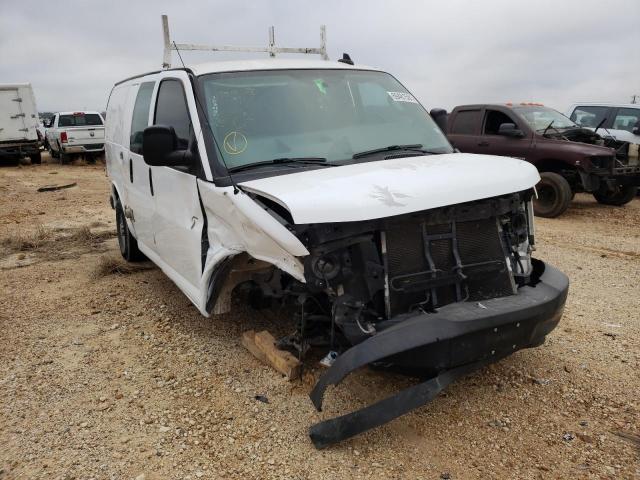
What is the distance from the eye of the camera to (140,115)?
501cm

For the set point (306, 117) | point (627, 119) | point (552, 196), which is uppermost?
point (306, 117)

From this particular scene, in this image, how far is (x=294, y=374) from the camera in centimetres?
349

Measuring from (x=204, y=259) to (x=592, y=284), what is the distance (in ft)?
13.0

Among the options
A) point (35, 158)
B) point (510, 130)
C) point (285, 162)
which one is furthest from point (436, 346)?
point (35, 158)

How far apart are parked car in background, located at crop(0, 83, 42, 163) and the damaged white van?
17.2m

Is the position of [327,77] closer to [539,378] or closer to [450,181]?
[450,181]

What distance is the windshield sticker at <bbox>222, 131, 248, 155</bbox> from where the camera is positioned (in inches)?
138

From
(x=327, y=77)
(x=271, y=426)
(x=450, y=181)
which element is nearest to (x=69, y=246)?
(x=327, y=77)

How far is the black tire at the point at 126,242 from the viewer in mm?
6113

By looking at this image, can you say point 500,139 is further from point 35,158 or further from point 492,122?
point 35,158

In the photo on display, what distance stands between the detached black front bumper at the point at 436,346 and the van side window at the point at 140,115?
3.06 metres

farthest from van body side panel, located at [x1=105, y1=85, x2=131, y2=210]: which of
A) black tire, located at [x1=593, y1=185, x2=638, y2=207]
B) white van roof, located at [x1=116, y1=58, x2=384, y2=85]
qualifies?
black tire, located at [x1=593, y1=185, x2=638, y2=207]

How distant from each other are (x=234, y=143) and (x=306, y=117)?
1.77 feet

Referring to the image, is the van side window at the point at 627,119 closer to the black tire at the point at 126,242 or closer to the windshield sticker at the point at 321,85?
the windshield sticker at the point at 321,85
